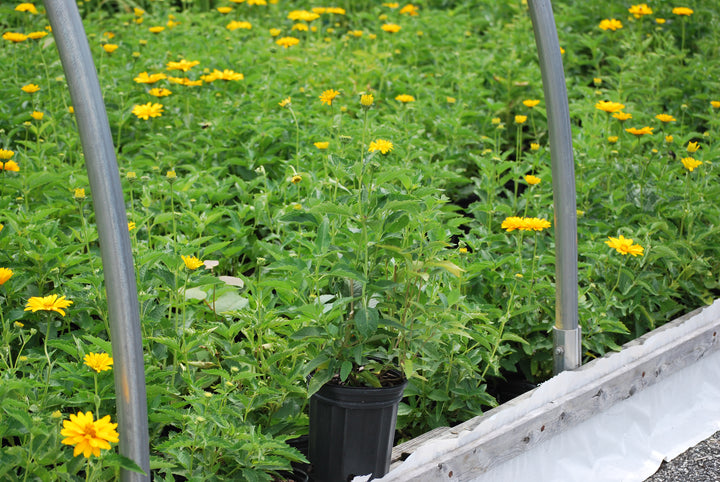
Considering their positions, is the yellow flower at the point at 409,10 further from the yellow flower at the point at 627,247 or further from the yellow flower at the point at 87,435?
the yellow flower at the point at 87,435

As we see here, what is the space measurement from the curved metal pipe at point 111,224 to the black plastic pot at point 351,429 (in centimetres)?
49

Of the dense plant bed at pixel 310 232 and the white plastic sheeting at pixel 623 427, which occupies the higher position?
the dense plant bed at pixel 310 232

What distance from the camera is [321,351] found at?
6.34ft

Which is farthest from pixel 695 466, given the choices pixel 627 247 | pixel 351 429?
pixel 351 429

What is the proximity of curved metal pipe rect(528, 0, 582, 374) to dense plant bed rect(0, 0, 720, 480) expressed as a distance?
104 millimetres

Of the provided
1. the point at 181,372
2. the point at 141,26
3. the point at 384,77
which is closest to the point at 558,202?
the point at 181,372

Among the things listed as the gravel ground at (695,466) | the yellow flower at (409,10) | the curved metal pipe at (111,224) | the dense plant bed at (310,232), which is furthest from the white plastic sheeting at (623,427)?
the yellow flower at (409,10)

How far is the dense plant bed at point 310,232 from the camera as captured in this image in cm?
191

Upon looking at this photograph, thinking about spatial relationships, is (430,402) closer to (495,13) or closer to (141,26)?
(141,26)

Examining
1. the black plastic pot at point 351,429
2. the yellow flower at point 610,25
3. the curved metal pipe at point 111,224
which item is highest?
the curved metal pipe at point 111,224

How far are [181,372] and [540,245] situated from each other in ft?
4.95

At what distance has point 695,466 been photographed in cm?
254

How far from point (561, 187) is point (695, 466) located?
0.98m

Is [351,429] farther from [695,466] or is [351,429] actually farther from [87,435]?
[695,466]
